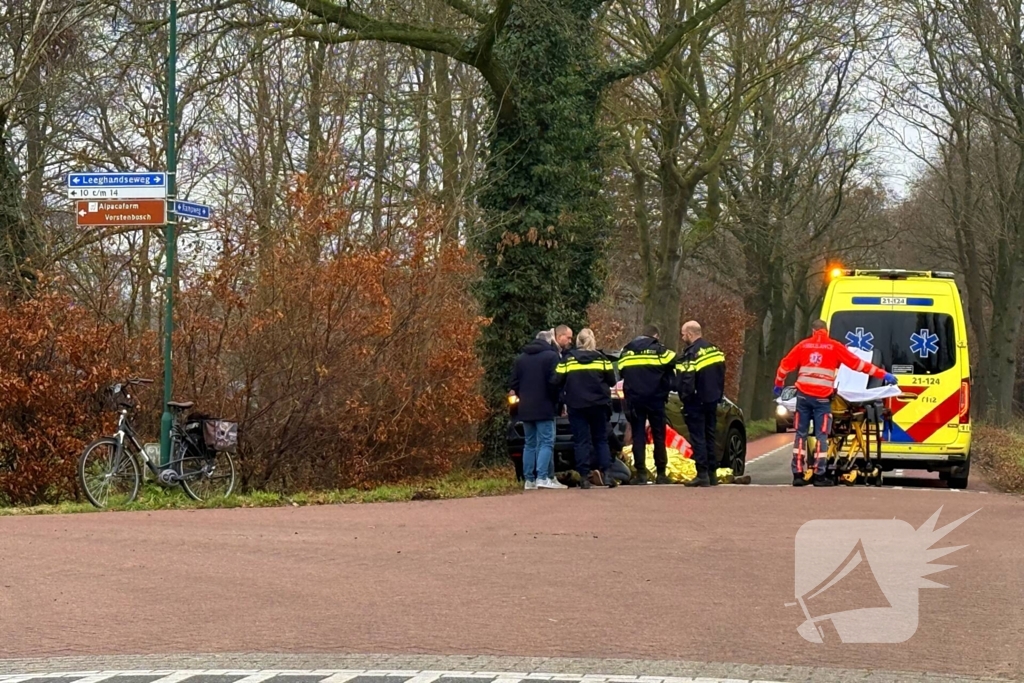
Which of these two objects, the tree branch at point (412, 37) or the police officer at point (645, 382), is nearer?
the police officer at point (645, 382)

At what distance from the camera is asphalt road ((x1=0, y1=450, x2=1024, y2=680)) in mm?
7641

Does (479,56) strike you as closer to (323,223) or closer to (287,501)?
(323,223)

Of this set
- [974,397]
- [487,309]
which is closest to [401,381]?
[487,309]

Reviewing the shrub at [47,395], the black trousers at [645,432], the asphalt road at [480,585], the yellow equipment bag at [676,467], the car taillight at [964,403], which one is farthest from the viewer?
the car taillight at [964,403]

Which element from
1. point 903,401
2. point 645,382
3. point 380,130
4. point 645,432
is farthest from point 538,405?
point 380,130

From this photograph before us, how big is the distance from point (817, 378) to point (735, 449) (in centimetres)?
293

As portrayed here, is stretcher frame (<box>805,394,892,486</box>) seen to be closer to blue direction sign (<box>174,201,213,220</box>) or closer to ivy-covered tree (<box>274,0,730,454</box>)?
ivy-covered tree (<box>274,0,730,454</box>)

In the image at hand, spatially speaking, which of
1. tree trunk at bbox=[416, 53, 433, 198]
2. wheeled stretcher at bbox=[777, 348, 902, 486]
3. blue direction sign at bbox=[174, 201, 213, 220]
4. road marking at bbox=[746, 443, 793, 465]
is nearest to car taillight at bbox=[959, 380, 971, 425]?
wheeled stretcher at bbox=[777, 348, 902, 486]

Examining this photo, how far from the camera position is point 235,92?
99.0 ft

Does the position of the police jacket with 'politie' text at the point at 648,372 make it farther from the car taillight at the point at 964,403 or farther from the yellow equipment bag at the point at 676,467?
the car taillight at the point at 964,403

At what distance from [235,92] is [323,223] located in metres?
15.0

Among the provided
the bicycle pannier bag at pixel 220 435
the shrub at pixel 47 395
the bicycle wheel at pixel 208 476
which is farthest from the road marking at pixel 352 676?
the shrub at pixel 47 395

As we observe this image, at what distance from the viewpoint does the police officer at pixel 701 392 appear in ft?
53.0

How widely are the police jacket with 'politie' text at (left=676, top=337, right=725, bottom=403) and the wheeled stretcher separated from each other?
4.54 feet
